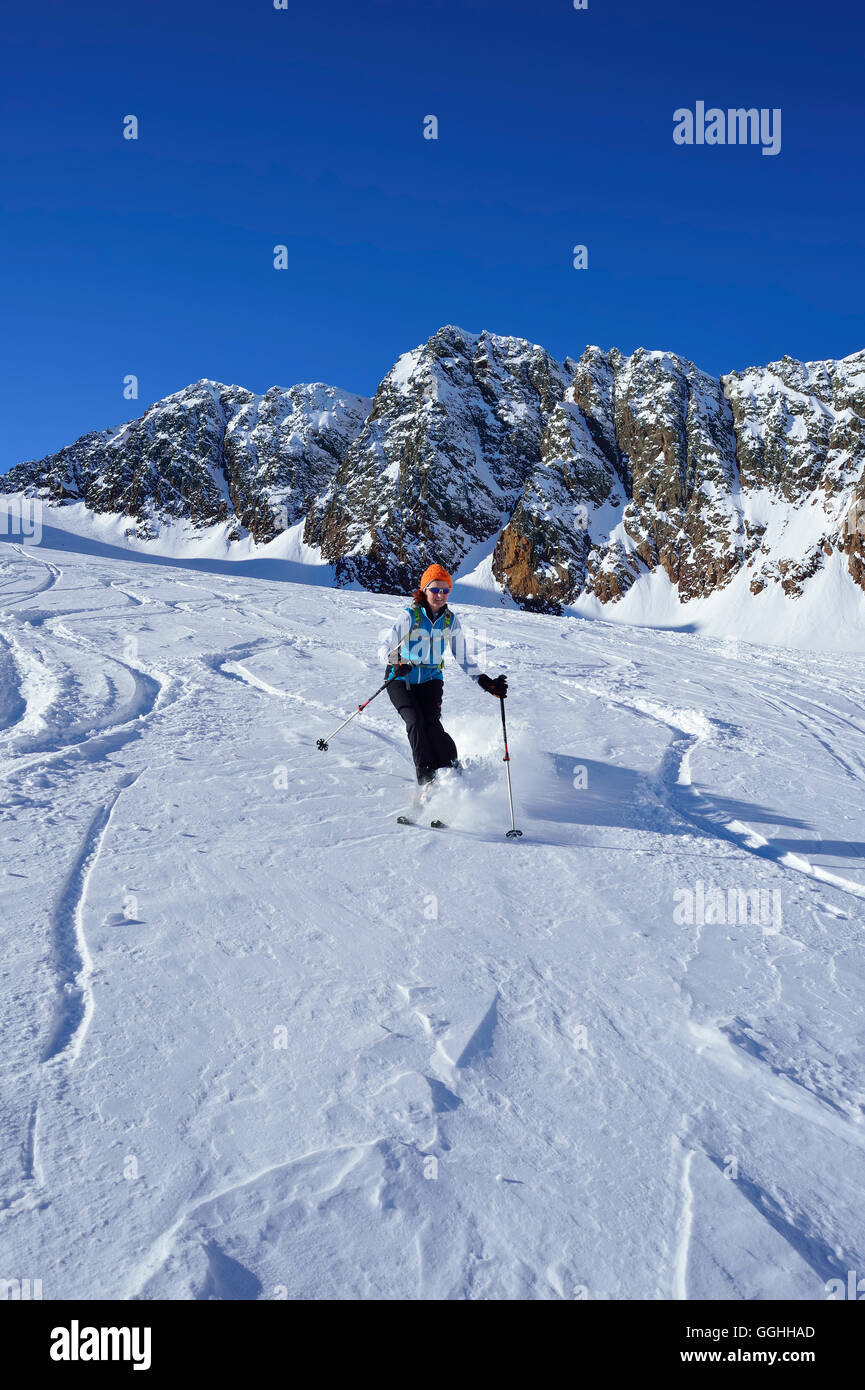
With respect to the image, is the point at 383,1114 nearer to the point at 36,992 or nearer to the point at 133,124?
the point at 36,992

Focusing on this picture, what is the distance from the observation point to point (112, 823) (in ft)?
17.8

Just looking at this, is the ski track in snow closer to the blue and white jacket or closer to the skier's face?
the blue and white jacket

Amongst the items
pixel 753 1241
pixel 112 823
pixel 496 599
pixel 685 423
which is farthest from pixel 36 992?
pixel 685 423

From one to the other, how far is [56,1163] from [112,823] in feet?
10.4

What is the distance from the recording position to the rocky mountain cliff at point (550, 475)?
335ft

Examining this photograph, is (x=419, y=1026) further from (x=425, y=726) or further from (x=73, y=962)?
(x=425, y=726)

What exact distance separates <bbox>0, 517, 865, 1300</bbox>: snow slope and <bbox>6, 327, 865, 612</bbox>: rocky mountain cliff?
98.8m

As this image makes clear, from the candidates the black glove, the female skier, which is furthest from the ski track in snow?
the black glove

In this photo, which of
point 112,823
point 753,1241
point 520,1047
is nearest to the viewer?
point 753,1241

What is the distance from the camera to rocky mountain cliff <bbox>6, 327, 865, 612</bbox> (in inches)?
4018

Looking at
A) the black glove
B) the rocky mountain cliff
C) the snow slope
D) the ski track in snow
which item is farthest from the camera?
the rocky mountain cliff

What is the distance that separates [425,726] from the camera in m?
6.77

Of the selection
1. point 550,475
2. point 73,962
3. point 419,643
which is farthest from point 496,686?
point 550,475

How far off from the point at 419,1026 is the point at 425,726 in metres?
3.64
